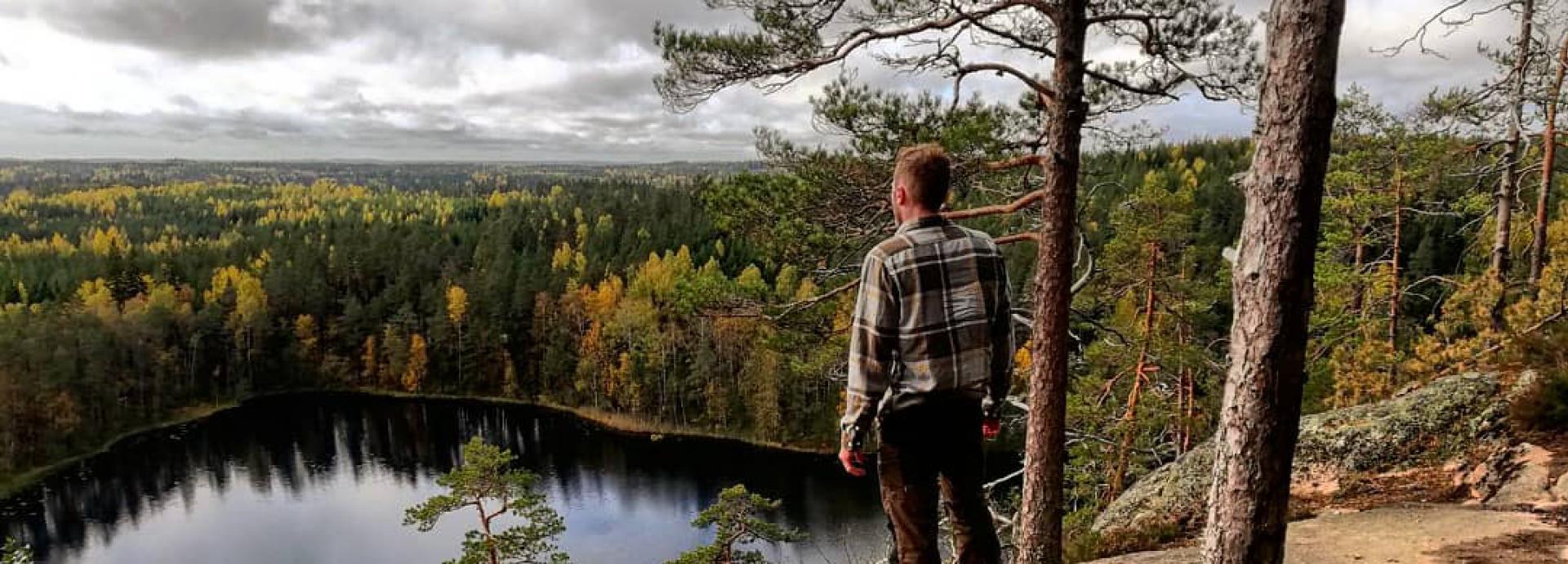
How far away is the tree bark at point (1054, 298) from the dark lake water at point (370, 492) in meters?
13.2

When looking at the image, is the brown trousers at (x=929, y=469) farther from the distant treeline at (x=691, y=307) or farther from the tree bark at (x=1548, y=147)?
the tree bark at (x=1548, y=147)

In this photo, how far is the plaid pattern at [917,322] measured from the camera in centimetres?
259

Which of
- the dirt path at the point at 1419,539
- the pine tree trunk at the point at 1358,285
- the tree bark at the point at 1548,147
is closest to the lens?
the dirt path at the point at 1419,539

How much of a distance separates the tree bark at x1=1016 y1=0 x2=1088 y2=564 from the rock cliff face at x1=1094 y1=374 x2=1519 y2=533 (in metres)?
1.97

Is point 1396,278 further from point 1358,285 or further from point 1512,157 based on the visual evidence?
point 1512,157

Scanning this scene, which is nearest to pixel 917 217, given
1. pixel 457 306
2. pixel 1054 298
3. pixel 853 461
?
pixel 853 461

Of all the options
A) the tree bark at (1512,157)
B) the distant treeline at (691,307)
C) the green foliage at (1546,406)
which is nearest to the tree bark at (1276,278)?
the distant treeline at (691,307)

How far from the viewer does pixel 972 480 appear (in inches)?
108

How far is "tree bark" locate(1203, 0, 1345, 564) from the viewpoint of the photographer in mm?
2547

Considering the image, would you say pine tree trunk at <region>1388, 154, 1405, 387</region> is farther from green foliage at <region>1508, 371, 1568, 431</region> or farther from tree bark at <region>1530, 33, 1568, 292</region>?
green foliage at <region>1508, 371, 1568, 431</region>

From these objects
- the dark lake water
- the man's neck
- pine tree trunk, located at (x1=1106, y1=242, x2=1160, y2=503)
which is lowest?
the dark lake water

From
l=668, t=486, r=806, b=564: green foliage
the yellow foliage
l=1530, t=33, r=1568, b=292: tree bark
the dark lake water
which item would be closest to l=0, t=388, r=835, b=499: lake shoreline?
the dark lake water

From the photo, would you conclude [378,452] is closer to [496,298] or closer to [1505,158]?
[496,298]

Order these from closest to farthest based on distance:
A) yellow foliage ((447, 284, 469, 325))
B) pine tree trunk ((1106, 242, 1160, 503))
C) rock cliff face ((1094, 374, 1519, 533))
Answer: rock cliff face ((1094, 374, 1519, 533))
pine tree trunk ((1106, 242, 1160, 503))
yellow foliage ((447, 284, 469, 325))
